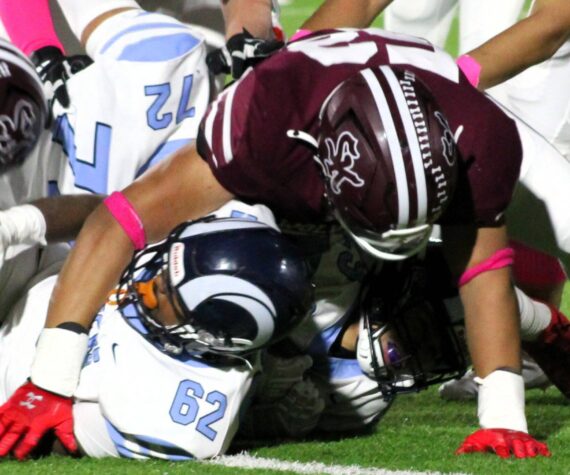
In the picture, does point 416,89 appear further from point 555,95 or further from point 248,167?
point 555,95

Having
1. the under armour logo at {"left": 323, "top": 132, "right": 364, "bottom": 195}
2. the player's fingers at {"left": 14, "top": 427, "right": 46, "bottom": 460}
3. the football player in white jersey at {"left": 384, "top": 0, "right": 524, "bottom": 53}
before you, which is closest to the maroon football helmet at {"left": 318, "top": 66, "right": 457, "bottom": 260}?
the under armour logo at {"left": 323, "top": 132, "right": 364, "bottom": 195}

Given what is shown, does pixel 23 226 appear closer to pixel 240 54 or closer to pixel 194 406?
pixel 194 406

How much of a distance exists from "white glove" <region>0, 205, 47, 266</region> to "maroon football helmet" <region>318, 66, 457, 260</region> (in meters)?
0.68

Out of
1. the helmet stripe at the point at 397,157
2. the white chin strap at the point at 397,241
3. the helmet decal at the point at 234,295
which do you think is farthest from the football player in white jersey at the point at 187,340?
the helmet stripe at the point at 397,157

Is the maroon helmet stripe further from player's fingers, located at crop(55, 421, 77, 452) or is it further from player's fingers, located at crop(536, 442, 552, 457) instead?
player's fingers, located at crop(55, 421, 77, 452)

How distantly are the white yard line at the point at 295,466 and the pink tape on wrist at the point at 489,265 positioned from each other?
46cm

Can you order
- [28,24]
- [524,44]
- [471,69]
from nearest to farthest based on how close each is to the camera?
[471,69] → [524,44] → [28,24]

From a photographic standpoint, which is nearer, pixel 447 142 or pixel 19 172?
pixel 447 142

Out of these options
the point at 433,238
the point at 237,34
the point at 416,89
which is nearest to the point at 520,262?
the point at 433,238

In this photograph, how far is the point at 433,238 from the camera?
3.69m

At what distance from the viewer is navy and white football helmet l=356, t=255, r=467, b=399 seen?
351 cm

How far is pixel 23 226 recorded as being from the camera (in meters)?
3.32

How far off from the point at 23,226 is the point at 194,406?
1.88ft

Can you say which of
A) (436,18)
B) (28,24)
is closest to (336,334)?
(28,24)
